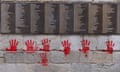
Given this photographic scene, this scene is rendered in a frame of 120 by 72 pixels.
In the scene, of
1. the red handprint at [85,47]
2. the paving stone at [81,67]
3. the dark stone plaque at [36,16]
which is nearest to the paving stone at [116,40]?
the red handprint at [85,47]

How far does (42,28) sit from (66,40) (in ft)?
1.48

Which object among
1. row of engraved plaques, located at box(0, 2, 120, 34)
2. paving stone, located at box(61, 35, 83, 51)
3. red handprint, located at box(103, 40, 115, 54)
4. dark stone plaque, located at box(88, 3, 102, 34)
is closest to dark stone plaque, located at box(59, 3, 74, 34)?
row of engraved plaques, located at box(0, 2, 120, 34)

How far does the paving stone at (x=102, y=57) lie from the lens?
4.77 m

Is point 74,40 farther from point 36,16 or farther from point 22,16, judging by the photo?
point 22,16

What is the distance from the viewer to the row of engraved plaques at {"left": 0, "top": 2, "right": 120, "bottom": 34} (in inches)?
183

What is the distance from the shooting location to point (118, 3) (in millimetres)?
4754

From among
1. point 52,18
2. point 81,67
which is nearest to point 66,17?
point 52,18

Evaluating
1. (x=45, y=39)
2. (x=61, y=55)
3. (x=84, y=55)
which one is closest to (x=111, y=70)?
(x=84, y=55)

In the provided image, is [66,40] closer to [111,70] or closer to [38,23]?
[38,23]

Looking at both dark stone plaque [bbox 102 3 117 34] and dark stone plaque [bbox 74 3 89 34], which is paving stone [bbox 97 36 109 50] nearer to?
dark stone plaque [bbox 102 3 117 34]

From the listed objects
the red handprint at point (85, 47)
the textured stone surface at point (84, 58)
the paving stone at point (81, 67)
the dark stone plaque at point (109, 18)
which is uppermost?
the dark stone plaque at point (109, 18)

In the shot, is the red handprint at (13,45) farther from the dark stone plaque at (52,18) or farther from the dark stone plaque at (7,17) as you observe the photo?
the dark stone plaque at (52,18)

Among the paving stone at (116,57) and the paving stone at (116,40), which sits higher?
the paving stone at (116,40)

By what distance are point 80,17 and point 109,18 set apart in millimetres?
496
